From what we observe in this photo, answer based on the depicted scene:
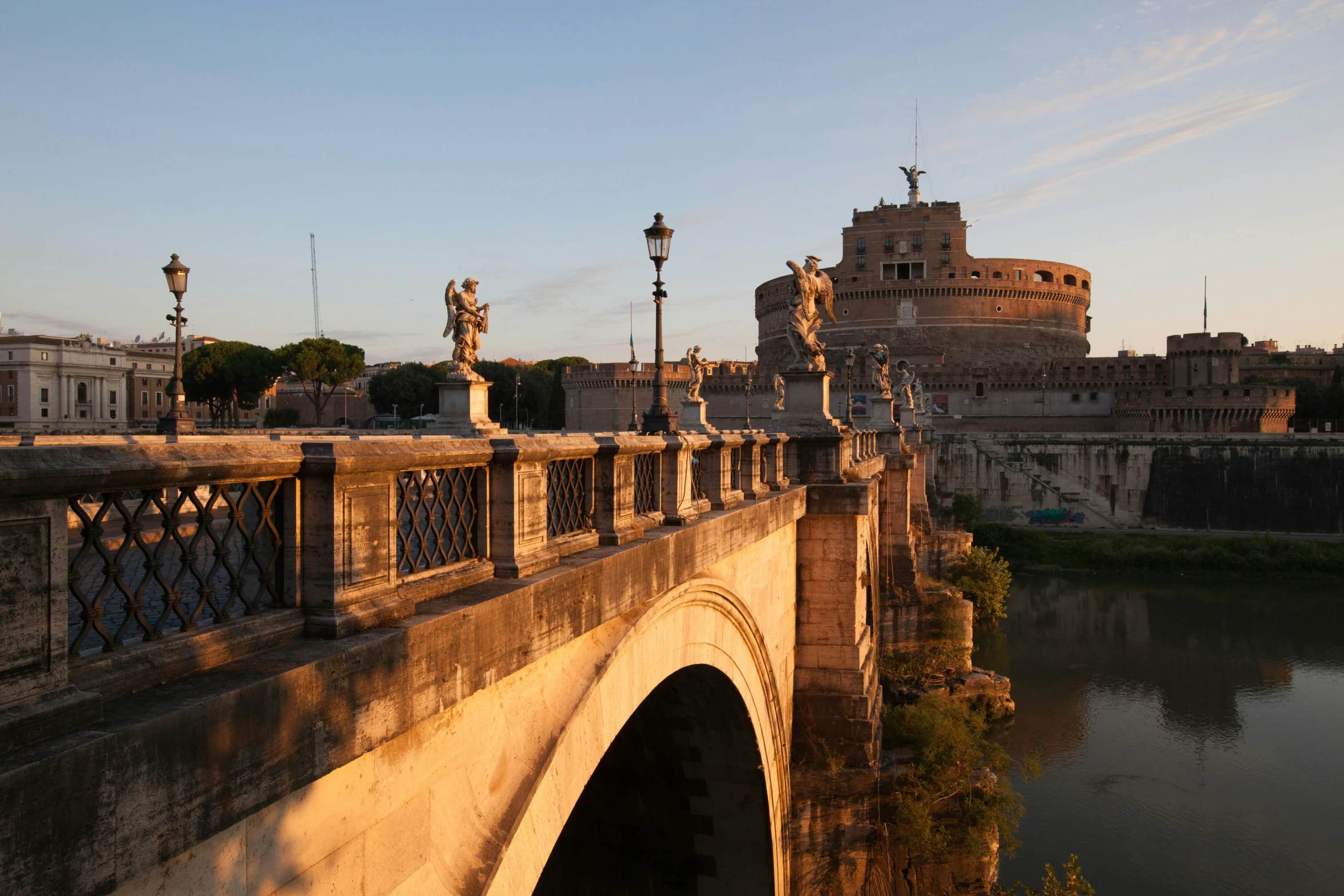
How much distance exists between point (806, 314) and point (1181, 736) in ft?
59.9

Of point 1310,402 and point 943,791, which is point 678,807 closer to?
point 943,791

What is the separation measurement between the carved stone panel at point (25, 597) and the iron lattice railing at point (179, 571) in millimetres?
90

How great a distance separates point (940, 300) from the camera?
260 ft

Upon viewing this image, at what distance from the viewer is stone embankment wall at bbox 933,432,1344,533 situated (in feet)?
165

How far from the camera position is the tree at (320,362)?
47.2 m

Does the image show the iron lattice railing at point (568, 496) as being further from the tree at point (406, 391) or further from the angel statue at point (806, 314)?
the tree at point (406, 391)

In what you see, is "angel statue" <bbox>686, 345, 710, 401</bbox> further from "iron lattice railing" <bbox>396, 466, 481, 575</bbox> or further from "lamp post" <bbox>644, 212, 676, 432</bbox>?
"iron lattice railing" <bbox>396, 466, 481, 575</bbox>

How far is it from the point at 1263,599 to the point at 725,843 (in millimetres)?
36185

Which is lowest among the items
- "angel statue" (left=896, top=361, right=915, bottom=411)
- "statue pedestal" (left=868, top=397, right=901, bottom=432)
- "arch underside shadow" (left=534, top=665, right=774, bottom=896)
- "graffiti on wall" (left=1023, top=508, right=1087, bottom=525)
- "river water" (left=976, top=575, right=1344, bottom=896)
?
"river water" (left=976, top=575, right=1344, bottom=896)

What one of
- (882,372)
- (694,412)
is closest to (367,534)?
(694,412)

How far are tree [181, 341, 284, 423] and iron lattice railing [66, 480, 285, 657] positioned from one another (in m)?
51.1

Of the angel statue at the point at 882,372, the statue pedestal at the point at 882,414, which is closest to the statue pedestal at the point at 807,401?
the angel statue at the point at 882,372

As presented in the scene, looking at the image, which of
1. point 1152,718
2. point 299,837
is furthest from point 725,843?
point 1152,718

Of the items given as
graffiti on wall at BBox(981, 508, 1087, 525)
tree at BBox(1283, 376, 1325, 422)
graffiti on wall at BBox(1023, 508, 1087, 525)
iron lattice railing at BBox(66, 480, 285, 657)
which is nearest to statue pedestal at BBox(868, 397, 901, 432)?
graffiti on wall at BBox(981, 508, 1087, 525)
